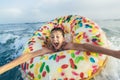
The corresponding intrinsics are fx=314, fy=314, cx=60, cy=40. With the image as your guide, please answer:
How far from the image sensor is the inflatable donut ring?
A: 4.18 metres

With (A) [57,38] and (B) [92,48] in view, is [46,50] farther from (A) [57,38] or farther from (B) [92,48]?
(B) [92,48]

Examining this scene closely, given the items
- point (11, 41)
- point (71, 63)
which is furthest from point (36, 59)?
point (11, 41)

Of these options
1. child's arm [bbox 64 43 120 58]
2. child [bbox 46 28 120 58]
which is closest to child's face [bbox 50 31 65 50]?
child [bbox 46 28 120 58]

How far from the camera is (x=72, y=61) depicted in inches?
169

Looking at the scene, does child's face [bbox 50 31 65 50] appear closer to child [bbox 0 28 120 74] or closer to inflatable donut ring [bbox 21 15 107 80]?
child [bbox 0 28 120 74]

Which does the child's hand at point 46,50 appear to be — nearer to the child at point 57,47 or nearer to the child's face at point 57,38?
the child at point 57,47

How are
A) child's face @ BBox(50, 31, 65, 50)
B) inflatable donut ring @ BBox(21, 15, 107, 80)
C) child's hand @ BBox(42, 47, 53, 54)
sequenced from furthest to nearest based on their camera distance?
1. child's hand @ BBox(42, 47, 53, 54)
2. child's face @ BBox(50, 31, 65, 50)
3. inflatable donut ring @ BBox(21, 15, 107, 80)

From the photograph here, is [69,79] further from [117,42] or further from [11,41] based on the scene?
[11,41]

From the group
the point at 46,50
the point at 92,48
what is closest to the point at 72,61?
the point at 92,48

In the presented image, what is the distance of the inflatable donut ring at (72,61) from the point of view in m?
4.18

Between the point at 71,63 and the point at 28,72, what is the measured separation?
2.24 feet

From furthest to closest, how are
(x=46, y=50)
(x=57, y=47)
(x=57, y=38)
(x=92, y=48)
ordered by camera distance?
(x=46, y=50) < (x=57, y=47) < (x=57, y=38) < (x=92, y=48)

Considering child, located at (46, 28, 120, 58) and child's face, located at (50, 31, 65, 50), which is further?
child's face, located at (50, 31, 65, 50)

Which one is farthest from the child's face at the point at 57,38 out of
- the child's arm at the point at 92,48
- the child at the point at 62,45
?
the child's arm at the point at 92,48
